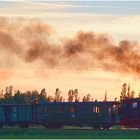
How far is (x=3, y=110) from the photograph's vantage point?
272 feet

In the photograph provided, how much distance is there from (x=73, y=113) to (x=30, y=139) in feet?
79.4

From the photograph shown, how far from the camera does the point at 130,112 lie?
75188 millimetres

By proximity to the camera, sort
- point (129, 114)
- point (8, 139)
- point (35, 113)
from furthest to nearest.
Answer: point (35, 113), point (129, 114), point (8, 139)

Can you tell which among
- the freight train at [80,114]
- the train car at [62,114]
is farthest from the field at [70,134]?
the train car at [62,114]

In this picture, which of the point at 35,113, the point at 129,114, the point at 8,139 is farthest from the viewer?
the point at 35,113

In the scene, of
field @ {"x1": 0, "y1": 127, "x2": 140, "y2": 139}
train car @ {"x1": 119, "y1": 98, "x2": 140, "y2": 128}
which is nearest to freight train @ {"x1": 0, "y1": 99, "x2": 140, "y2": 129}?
train car @ {"x1": 119, "y1": 98, "x2": 140, "y2": 128}

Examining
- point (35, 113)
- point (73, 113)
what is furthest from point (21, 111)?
point (73, 113)

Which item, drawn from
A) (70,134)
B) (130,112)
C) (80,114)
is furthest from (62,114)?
(70,134)

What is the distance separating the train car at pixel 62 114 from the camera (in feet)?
251

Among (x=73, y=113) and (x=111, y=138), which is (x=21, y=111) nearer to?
(x=73, y=113)

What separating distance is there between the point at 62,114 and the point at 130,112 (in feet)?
26.5

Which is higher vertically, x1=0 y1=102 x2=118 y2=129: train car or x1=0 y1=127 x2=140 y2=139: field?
x1=0 y1=102 x2=118 y2=129: train car

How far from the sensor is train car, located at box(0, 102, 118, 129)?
76500mm

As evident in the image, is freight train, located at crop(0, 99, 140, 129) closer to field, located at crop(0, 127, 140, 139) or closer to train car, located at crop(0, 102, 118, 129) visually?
train car, located at crop(0, 102, 118, 129)
